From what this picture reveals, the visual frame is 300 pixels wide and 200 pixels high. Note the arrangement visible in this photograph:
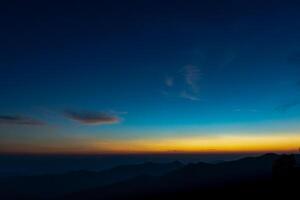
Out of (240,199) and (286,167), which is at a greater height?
(286,167)

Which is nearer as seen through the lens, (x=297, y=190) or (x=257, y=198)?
(x=297, y=190)

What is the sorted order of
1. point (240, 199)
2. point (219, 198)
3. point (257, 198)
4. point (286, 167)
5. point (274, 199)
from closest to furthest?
point (274, 199) → point (257, 198) → point (240, 199) → point (219, 198) → point (286, 167)

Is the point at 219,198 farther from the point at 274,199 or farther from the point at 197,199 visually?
the point at 274,199

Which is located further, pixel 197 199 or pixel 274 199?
pixel 197 199

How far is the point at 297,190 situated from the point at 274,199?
23.7 feet

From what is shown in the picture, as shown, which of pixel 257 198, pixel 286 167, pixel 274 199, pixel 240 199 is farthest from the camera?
pixel 286 167

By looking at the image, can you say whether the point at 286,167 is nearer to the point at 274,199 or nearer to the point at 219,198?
the point at 219,198

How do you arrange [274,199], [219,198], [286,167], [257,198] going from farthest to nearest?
1. [286,167]
2. [219,198]
3. [257,198]
4. [274,199]

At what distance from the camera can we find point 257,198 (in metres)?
90.2

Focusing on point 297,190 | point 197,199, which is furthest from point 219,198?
point 297,190

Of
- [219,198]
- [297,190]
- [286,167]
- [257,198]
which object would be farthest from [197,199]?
[297,190]

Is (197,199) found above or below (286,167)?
below

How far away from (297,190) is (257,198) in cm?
1139

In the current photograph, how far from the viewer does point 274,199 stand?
255ft
